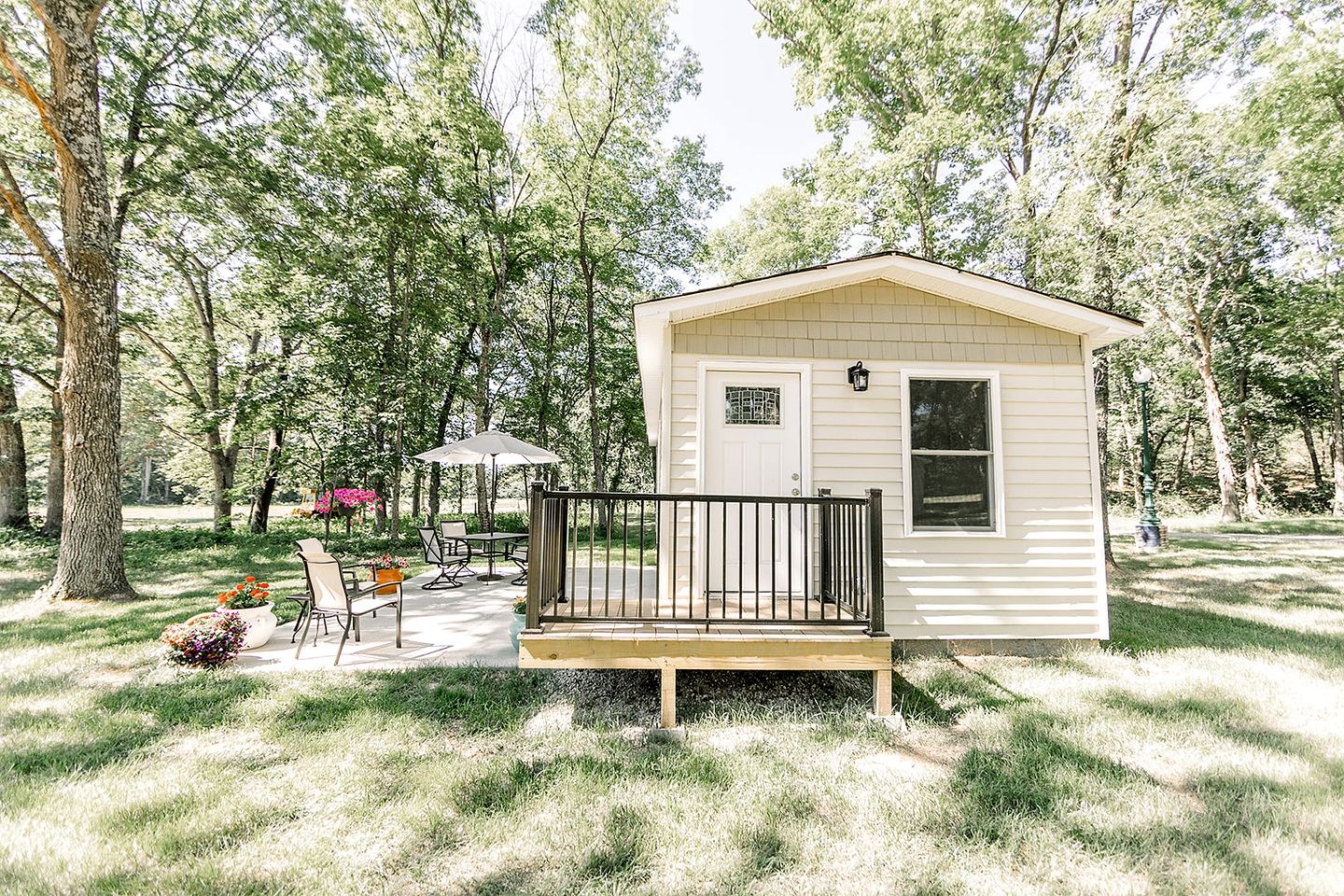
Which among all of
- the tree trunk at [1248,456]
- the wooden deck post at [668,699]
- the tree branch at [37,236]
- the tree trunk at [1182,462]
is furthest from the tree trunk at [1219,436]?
the tree branch at [37,236]

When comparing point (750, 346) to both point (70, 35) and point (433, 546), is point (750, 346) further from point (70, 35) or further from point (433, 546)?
point (70, 35)

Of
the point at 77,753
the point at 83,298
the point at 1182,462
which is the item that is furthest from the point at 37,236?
the point at 1182,462

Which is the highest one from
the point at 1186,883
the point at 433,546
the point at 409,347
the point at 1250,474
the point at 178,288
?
the point at 178,288

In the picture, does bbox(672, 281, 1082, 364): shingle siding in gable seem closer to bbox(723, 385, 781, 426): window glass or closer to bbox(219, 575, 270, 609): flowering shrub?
bbox(723, 385, 781, 426): window glass

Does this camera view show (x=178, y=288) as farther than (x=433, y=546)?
Yes

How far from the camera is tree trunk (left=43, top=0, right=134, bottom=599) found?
620cm

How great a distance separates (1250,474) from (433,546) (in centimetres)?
2570

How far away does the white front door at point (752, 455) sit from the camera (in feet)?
16.5

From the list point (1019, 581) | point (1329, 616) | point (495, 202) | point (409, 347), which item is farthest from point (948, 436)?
point (495, 202)

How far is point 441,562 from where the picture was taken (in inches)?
332

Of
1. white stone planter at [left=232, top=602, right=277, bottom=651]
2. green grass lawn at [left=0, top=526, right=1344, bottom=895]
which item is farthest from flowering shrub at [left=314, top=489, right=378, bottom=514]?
green grass lawn at [left=0, top=526, right=1344, bottom=895]

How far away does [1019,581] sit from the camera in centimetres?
505

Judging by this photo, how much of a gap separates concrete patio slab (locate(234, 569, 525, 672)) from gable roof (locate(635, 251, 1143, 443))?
121 inches

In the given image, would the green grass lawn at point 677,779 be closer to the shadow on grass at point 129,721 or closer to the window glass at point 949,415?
the shadow on grass at point 129,721
